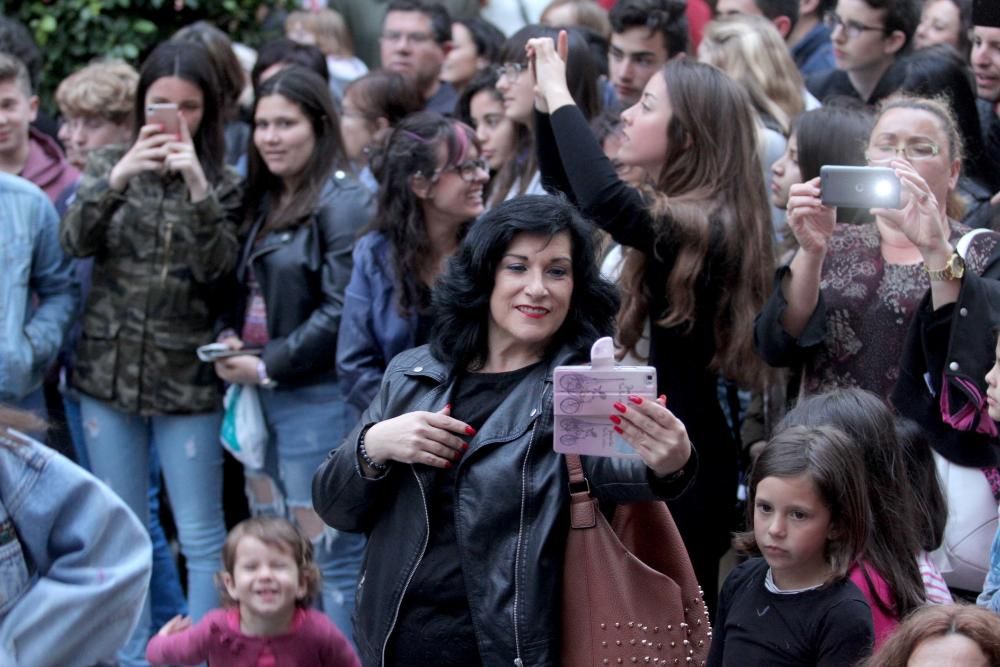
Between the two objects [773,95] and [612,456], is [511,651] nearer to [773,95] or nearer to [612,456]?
[612,456]

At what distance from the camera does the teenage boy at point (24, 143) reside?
6133mm

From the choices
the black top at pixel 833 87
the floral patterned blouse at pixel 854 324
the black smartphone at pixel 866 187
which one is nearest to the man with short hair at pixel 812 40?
the black top at pixel 833 87

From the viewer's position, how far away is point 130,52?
7.74m

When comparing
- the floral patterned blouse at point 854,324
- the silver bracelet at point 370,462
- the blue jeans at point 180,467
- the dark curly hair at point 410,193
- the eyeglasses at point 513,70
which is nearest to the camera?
the silver bracelet at point 370,462

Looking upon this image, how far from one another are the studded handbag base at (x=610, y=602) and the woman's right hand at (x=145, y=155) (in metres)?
2.70

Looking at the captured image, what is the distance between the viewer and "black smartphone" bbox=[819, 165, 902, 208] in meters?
3.88

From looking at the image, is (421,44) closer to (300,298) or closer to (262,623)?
(300,298)

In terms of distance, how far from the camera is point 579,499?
3.38 meters

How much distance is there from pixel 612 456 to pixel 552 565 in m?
0.30

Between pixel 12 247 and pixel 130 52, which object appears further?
pixel 130 52

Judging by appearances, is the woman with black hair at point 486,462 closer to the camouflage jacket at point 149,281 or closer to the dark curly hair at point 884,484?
the dark curly hair at point 884,484

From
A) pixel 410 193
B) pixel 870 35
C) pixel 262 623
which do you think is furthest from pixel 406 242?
pixel 870 35

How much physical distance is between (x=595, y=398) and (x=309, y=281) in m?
2.45

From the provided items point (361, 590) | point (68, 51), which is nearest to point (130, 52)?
point (68, 51)
